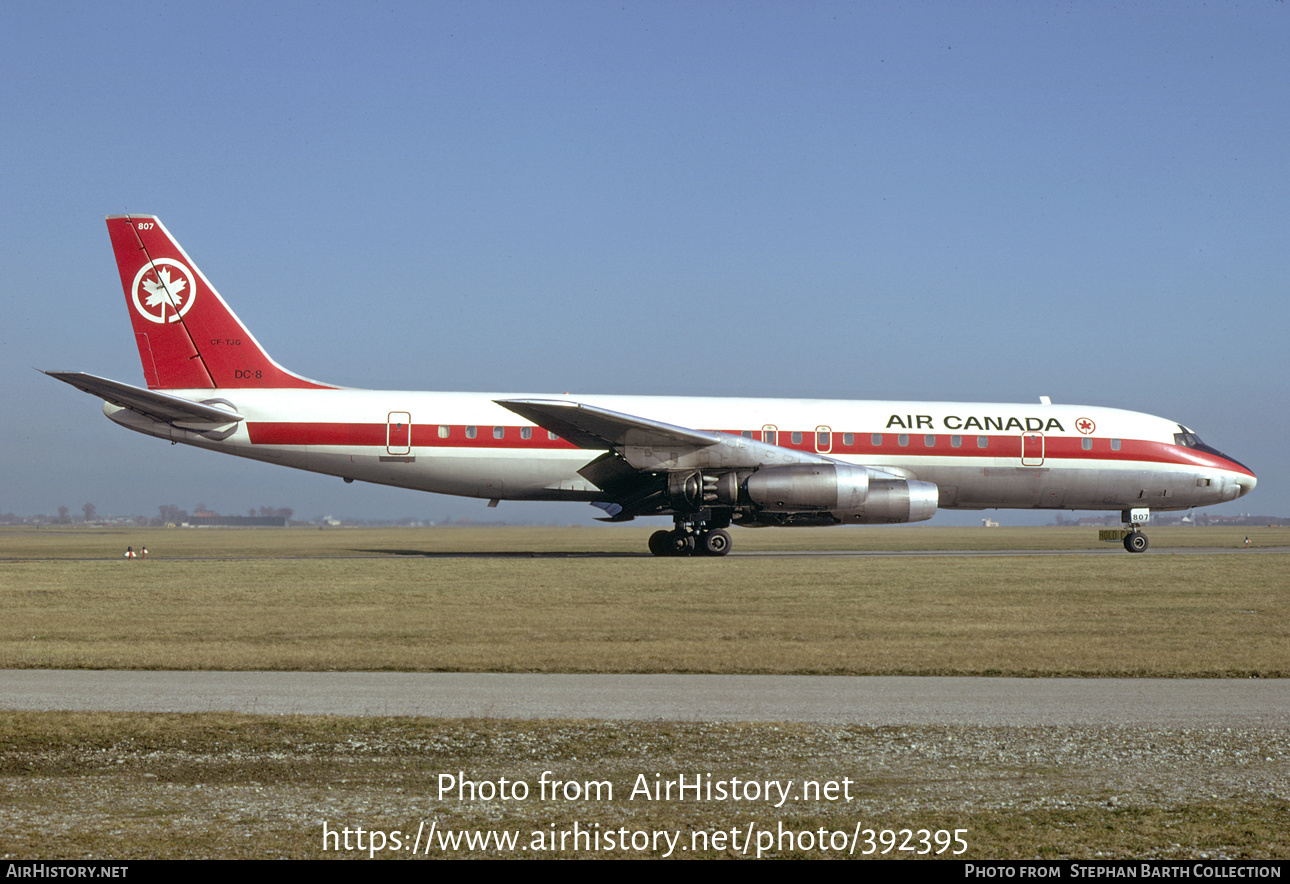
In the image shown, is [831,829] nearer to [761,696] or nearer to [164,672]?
[761,696]

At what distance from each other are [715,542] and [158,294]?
48.7 ft

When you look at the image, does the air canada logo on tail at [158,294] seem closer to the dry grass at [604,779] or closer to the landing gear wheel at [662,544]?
the landing gear wheel at [662,544]

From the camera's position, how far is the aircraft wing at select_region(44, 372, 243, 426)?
2416 cm

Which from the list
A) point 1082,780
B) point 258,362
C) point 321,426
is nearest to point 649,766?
point 1082,780

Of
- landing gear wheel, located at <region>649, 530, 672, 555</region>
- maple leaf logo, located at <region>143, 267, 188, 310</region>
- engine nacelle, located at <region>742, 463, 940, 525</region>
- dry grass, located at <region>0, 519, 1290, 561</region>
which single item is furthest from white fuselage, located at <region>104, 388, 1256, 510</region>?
dry grass, located at <region>0, 519, 1290, 561</region>

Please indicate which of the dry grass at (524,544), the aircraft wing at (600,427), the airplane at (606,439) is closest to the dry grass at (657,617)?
the airplane at (606,439)

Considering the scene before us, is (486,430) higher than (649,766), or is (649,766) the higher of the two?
(486,430)

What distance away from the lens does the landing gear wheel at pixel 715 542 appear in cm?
2612

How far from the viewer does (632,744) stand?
25.1ft

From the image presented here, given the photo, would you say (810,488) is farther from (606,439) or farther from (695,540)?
(606,439)

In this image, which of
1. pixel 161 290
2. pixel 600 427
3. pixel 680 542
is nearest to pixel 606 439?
pixel 600 427

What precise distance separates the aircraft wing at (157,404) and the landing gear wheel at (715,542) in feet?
37.0

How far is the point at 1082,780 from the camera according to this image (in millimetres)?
6680
